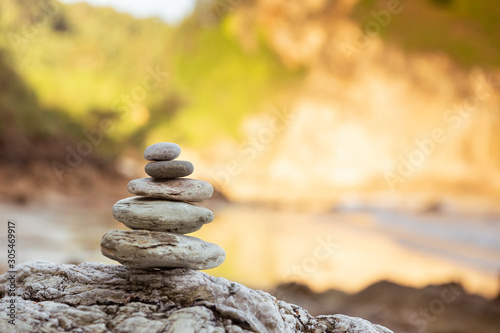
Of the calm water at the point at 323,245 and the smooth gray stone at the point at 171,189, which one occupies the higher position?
the calm water at the point at 323,245

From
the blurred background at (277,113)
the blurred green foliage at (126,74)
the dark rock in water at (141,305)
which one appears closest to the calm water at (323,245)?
the blurred background at (277,113)

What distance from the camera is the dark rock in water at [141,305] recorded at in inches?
92.0

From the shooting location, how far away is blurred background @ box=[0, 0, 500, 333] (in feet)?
47.6

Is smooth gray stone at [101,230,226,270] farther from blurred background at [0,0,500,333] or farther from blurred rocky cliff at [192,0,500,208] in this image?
blurred rocky cliff at [192,0,500,208]

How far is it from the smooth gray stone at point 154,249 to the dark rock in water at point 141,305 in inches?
5.2

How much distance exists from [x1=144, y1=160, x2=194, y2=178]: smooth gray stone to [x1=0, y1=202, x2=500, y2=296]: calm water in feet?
18.8

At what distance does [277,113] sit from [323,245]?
924 centimetres

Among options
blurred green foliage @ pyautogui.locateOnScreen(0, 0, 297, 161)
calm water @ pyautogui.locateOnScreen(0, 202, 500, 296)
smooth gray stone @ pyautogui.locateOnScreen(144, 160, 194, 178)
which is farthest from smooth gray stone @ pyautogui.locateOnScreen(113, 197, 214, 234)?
blurred green foliage @ pyautogui.locateOnScreen(0, 0, 297, 161)

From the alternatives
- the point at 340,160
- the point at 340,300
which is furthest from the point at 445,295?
the point at 340,160

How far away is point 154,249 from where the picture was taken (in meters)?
2.59

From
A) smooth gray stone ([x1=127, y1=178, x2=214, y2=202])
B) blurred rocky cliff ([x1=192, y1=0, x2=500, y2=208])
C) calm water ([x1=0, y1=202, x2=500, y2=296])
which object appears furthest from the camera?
blurred rocky cliff ([x1=192, y1=0, x2=500, y2=208])

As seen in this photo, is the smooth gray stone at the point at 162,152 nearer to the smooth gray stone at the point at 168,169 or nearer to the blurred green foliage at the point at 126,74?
the smooth gray stone at the point at 168,169

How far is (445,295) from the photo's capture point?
7.16 meters

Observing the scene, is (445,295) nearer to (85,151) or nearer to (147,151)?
(147,151)
